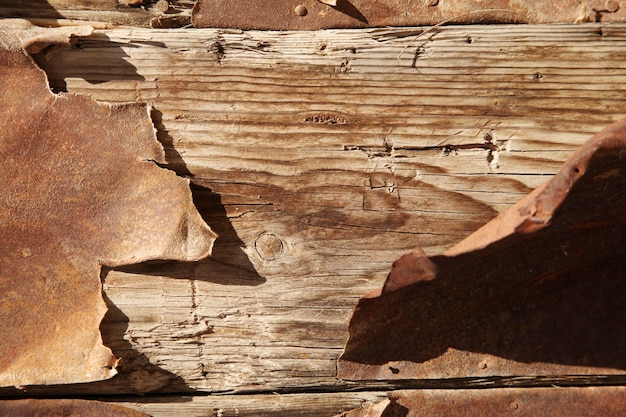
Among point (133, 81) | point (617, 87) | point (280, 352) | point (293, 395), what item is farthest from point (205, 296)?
point (617, 87)

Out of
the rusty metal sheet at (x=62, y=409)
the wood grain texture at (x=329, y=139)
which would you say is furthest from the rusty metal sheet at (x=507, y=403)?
the rusty metal sheet at (x=62, y=409)

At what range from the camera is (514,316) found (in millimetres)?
1462

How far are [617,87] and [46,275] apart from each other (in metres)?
1.41

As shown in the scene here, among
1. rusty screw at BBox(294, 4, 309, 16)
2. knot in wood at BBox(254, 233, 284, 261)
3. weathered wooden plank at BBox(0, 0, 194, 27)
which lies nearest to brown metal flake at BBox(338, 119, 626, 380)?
knot in wood at BBox(254, 233, 284, 261)

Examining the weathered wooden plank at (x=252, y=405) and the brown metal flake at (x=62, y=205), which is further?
the weathered wooden plank at (x=252, y=405)

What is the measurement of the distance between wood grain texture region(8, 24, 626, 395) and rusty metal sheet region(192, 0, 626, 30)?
33 millimetres

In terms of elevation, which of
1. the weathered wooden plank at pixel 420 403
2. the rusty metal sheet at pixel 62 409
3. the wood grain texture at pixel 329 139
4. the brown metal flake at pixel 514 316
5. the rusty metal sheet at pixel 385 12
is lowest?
the rusty metal sheet at pixel 62 409

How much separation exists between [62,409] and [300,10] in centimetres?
113

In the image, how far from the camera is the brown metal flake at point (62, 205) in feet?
4.61

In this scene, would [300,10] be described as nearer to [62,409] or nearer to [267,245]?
[267,245]

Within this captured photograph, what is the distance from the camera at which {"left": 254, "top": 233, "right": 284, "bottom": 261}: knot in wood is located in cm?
144

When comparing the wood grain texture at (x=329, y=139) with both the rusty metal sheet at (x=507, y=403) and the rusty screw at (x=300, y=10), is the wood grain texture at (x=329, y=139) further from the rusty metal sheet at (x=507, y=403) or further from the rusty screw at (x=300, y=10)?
the rusty metal sheet at (x=507, y=403)

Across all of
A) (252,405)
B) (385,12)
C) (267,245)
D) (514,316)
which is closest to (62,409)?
(252,405)

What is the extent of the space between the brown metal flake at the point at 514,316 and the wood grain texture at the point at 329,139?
9cm
